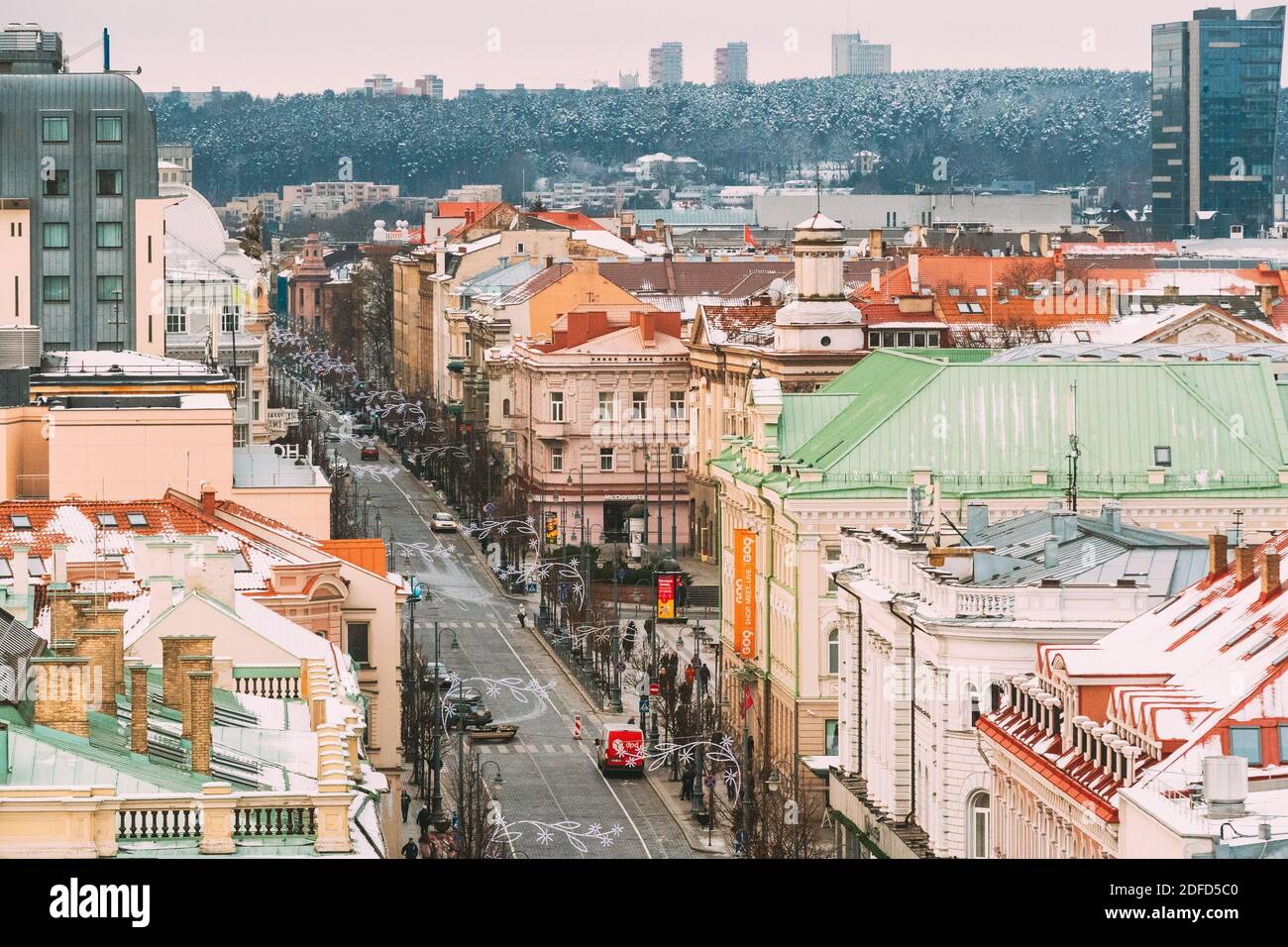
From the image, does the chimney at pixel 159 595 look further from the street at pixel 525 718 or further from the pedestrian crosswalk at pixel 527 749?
the pedestrian crosswalk at pixel 527 749

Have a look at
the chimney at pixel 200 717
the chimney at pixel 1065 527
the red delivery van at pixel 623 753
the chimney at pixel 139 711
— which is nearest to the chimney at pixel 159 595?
the chimney at pixel 139 711

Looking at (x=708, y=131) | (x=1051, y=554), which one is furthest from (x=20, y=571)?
(x=708, y=131)

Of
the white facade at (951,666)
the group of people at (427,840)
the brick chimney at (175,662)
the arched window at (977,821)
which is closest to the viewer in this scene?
the brick chimney at (175,662)

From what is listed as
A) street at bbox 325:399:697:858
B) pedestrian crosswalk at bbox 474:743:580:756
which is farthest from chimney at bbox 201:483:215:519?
pedestrian crosswalk at bbox 474:743:580:756

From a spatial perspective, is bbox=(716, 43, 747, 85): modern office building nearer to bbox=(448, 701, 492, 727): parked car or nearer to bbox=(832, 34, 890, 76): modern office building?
bbox=(832, 34, 890, 76): modern office building

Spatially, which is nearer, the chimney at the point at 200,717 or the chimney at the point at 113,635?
the chimney at the point at 200,717

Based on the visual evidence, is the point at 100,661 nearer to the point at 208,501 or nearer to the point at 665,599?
the point at 208,501
